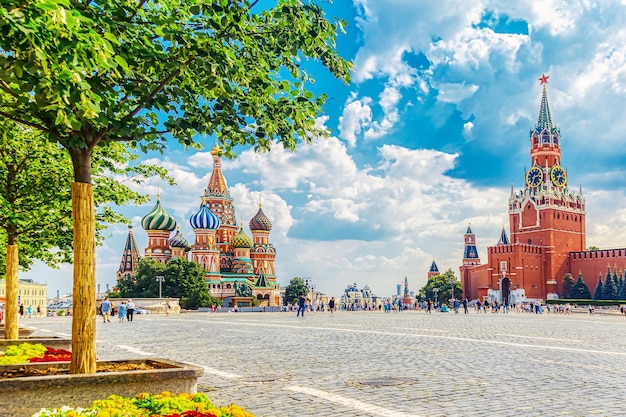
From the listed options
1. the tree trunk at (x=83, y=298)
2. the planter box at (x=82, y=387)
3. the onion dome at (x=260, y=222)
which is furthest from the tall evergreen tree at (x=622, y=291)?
the tree trunk at (x=83, y=298)

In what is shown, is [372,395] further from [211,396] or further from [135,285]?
[135,285]

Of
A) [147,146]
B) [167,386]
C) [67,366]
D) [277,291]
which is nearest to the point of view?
[167,386]

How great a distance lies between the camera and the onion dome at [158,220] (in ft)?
290

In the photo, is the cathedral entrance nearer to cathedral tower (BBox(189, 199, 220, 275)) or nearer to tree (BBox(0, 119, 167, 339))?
Answer: cathedral tower (BBox(189, 199, 220, 275))

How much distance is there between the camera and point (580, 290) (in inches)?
3720

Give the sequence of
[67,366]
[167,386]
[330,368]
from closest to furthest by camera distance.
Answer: [167,386], [67,366], [330,368]

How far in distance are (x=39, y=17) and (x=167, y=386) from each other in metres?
4.07

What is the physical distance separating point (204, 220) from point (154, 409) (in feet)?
272

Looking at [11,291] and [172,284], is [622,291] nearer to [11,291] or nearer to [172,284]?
[172,284]

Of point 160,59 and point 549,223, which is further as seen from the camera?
point 549,223

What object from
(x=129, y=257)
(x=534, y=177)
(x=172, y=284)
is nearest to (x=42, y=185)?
(x=172, y=284)

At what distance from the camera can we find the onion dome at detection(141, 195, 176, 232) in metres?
88.2

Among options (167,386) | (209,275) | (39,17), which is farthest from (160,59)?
(209,275)

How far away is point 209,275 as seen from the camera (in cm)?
8538
